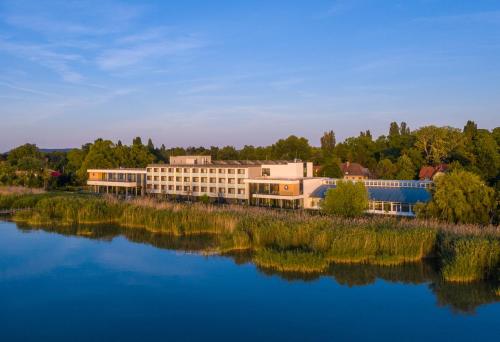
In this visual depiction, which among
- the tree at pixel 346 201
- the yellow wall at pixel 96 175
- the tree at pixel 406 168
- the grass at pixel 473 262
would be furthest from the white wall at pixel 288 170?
the grass at pixel 473 262

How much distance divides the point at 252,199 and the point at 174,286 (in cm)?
2534

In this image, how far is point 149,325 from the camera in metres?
13.1

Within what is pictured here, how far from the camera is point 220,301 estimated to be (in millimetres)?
15438

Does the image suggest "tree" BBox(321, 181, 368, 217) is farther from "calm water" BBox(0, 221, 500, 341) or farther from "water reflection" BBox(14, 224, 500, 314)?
"calm water" BBox(0, 221, 500, 341)

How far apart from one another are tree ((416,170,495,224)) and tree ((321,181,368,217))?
4.46 metres

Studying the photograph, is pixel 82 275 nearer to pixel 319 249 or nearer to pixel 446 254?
pixel 319 249

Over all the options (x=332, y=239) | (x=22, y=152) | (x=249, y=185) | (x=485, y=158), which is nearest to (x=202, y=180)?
(x=249, y=185)

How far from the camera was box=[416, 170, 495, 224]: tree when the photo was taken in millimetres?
24125

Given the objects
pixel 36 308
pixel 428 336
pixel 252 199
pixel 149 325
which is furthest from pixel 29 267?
pixel 252 199

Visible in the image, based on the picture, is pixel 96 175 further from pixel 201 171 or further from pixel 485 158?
pixel 485 158

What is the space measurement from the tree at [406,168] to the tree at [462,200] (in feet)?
87.5

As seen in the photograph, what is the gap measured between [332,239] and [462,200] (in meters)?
8.40

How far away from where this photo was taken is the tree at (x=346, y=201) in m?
28.3

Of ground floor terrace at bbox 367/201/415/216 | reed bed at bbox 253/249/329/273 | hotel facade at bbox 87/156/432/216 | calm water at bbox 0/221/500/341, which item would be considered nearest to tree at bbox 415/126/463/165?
A: hotel facade at bbox 87/156/432/216
